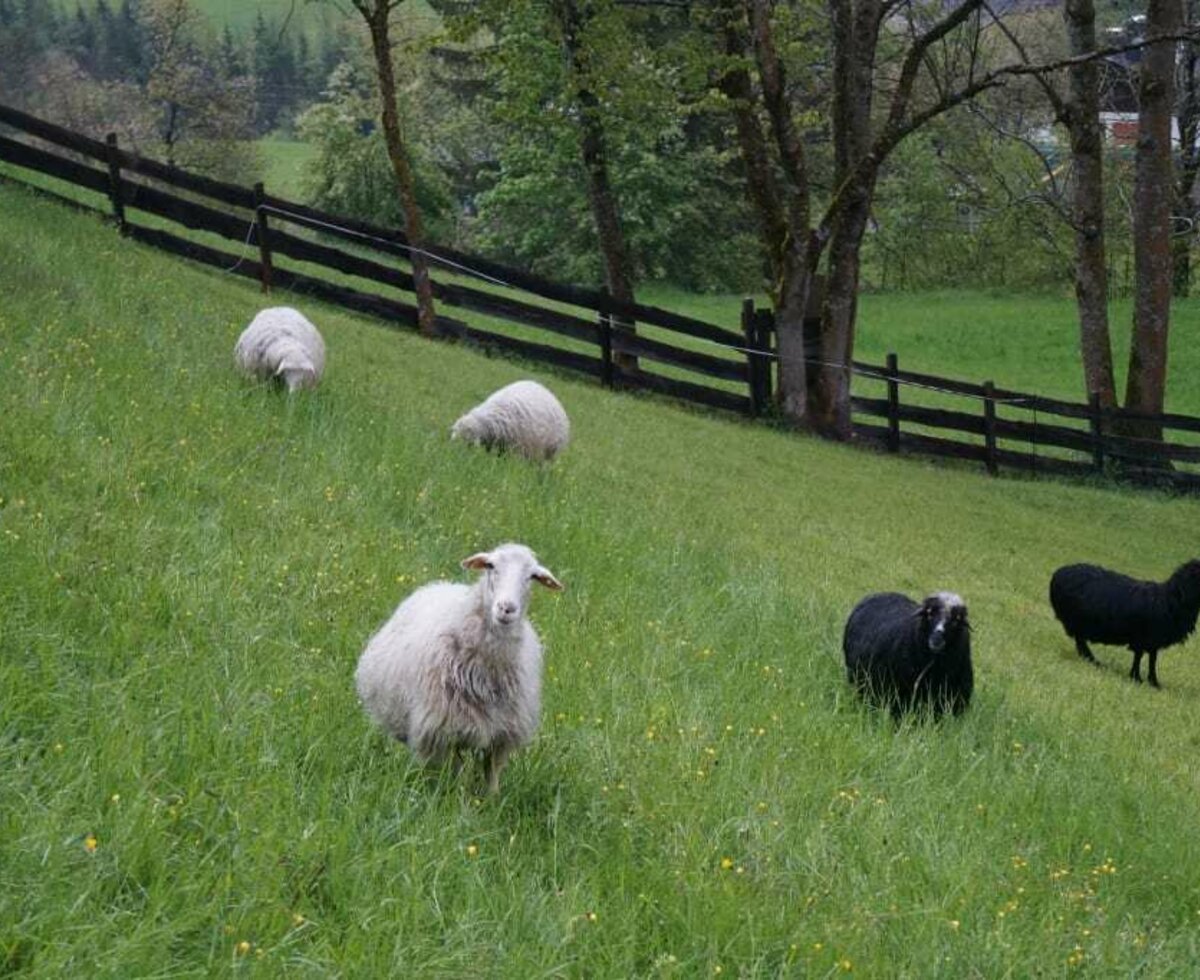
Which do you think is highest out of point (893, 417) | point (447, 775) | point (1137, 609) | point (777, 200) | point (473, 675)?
point (777, 200)

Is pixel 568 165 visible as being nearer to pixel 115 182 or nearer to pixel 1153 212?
pixel 115 182

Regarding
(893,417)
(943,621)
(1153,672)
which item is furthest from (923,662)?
(893,417)

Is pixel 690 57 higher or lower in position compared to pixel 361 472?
higher

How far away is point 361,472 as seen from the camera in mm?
8242

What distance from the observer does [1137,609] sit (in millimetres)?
10680

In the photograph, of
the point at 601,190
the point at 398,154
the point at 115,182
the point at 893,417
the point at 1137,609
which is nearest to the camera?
the point at 1137,609

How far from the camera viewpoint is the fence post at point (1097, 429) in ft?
66.6

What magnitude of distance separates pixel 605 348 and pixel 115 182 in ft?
23.3

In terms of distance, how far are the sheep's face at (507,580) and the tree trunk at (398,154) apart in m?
14.0

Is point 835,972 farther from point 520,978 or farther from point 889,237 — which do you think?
point 889,237

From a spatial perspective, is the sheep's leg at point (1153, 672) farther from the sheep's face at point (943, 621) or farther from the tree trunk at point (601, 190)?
the tree trunk at point (601, 190)

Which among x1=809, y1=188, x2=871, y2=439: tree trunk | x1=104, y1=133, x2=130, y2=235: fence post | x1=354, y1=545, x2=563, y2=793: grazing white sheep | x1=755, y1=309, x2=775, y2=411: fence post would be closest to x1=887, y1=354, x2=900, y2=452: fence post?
x1=809, y1=188, x2=871, y2=439: tree trunk

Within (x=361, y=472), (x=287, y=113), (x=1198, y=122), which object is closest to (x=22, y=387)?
(x=361, y=472)

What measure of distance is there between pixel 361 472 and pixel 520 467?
2.39 metres
